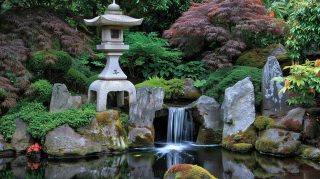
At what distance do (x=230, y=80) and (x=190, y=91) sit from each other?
1519 mm

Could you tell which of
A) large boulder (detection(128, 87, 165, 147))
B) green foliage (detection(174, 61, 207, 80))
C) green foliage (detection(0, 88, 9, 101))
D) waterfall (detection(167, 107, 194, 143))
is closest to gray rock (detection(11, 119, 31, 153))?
green foliage (detection(0, 88, 9, 101))

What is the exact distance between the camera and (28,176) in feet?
26.9

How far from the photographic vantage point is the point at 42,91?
35.5 feet

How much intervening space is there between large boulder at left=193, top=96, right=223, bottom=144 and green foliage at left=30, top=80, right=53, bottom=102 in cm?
370

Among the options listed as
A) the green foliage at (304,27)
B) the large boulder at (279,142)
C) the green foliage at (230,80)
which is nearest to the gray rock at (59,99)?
the green foliage at (230,80)

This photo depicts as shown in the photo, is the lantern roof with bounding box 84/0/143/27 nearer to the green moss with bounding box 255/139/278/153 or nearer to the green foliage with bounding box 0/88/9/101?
the green foliage with bounding box 0/88/9/101

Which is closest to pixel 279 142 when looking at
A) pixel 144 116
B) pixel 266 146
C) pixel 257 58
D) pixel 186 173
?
pixel 266 146

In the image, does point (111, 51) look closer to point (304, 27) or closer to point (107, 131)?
point (107, 131)

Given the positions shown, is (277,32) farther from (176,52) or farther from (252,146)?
(252,146)

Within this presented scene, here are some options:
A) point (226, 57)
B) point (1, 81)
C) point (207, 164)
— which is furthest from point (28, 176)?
point (226, 57)

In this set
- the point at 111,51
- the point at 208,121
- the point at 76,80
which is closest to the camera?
the point at 208,121

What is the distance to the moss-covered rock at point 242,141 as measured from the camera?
10.3 metres

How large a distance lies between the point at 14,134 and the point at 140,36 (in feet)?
21.2

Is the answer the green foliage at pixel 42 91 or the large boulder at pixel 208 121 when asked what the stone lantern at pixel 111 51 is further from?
the large boulder at pixel 208 121
